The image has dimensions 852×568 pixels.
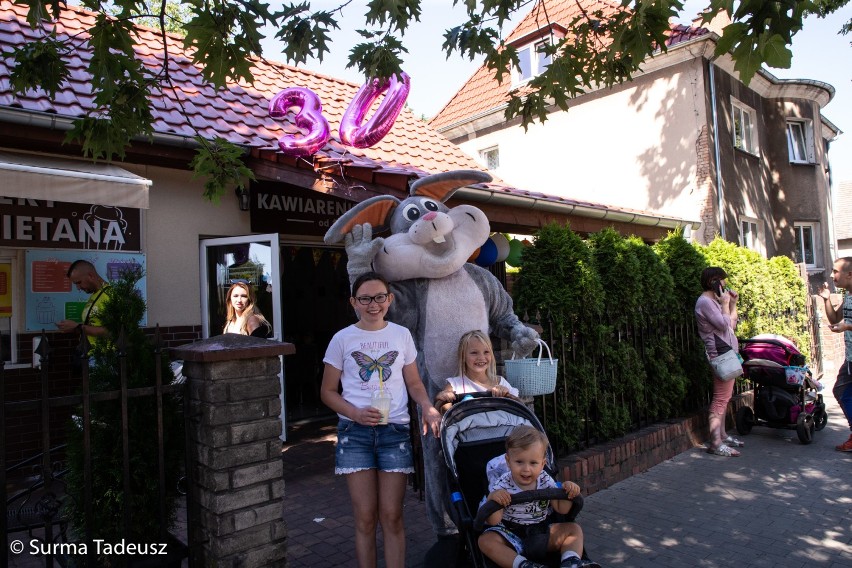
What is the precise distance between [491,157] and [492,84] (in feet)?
7.14

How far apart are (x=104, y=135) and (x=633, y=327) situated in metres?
5.17

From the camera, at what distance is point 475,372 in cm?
352

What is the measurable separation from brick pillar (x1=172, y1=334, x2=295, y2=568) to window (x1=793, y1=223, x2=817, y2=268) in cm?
1801

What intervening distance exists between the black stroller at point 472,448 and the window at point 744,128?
45.0 feet

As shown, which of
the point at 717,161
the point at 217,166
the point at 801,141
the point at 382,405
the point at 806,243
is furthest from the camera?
the point at 806,243

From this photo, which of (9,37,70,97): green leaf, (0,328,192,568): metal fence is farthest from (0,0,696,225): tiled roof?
(0,328,192,568): metal fence

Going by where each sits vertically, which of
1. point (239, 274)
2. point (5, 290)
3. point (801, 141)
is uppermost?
point (801, 141)

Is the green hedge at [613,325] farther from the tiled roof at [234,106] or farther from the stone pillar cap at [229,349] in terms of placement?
the stone pillar cap at [229,349]

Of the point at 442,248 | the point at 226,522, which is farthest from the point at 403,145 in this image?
the point at 226,522

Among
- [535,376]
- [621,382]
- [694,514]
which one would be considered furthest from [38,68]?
[694,514]

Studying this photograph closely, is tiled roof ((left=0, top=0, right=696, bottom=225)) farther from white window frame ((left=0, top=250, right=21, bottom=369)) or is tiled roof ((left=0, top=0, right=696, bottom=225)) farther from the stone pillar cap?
the stone pillar cap

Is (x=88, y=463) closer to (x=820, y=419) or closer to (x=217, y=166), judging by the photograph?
(x=217, y=166)

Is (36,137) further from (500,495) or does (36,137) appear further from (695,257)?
(695,257)

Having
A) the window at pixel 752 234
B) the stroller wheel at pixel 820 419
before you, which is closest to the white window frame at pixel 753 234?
the window at pixel 752 234
